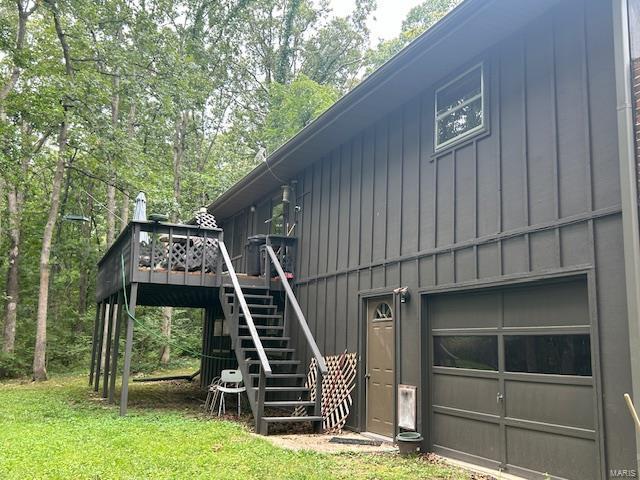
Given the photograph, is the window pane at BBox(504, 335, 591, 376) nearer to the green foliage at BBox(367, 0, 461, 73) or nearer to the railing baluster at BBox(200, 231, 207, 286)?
the railing baluster at BBox(200, 231, 207, 286)

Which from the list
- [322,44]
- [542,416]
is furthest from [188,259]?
[322,44]

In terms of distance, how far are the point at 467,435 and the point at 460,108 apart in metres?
3.81

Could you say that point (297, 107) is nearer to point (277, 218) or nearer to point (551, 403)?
point (277, 218)

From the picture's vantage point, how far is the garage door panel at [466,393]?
5.72 metres

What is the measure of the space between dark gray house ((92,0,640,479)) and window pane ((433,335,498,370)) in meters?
0.02

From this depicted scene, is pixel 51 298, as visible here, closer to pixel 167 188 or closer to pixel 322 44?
pixel 167 188

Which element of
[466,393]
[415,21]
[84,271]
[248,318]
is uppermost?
[415,21]

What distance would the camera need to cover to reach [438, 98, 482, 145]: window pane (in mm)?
6348

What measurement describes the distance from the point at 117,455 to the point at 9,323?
1409 cm

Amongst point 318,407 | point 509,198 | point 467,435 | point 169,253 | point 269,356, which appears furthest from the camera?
point 269,356

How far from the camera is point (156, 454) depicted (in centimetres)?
583

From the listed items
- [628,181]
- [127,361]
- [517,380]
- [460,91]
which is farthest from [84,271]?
[628,181]

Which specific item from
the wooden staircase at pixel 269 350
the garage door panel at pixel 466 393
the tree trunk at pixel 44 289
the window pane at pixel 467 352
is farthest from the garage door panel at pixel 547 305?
the tree trunk at pixel 44 289

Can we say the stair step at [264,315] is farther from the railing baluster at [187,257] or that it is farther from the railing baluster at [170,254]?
the railing baluster at [170,254]
